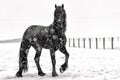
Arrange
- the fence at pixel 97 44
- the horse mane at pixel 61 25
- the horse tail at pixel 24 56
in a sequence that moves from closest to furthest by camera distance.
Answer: the horse mane at pixel 61 25 → the horse tail at pixel 24 56 → the fence at pixel 97 44

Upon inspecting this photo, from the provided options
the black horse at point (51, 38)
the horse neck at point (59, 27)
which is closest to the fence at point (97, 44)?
the black horse at point (51, 38)

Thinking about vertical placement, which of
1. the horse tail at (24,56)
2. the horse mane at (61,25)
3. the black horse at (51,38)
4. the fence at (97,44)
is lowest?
the fence at (97,44)

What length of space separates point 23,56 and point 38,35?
3.21 ft

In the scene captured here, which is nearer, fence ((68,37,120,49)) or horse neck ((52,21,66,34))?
horse neck ((52,21,66,34))

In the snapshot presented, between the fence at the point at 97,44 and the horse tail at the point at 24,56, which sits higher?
the horse tail at the point at 24,56

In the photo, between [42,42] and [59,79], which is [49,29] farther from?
[59,79]

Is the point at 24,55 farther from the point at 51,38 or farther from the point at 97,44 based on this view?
the point at 97,44

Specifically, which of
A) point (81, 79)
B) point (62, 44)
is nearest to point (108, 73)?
point (81, 79)

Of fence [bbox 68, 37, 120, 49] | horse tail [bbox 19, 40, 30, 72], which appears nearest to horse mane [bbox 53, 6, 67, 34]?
horse tail [bbox 19, 40, 30, 72]

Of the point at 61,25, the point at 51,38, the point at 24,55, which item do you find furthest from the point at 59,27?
the point at 24,55

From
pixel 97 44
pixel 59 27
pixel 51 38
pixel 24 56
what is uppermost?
pixel 59 27

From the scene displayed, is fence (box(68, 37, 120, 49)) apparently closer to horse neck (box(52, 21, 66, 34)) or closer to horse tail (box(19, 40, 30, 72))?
horse tail (box(19, 40, 30, 72))

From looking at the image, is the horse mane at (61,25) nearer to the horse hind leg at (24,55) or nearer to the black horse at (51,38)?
the black horse at (51,38)

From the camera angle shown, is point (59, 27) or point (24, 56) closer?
point (59, 27)
